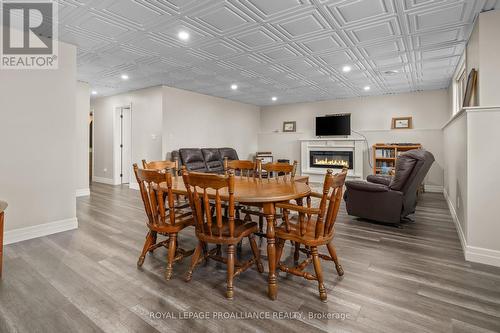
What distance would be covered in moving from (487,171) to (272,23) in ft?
8.82

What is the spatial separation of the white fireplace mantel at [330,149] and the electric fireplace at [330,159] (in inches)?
3.6

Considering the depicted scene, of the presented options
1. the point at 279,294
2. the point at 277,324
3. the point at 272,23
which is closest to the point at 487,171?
the point at 279,294

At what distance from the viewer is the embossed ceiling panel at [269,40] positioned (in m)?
2.75

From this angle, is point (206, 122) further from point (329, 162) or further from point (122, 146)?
point (329, 162)

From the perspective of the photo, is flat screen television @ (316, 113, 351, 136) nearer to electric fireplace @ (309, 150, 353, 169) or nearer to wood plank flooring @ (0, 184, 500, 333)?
electric fireplace @ (309, 150, 353, 169)

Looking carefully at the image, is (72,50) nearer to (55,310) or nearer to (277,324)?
(55,310)

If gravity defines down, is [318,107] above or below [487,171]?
above

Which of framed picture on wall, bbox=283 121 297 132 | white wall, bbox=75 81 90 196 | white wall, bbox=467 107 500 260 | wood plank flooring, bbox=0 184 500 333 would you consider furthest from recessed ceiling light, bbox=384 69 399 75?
white wall, bbox=75 81 90 196

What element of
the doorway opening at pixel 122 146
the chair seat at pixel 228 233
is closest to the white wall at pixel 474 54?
the chair seat at pixel 228 233

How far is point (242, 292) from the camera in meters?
1.99

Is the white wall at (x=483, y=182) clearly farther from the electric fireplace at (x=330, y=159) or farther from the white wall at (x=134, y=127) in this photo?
the white wall at (x=134, y=127)

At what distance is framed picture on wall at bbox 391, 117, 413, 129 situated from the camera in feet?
22.4

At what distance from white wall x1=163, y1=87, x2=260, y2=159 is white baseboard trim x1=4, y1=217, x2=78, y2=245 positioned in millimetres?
2867

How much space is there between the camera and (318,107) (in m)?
8.13
